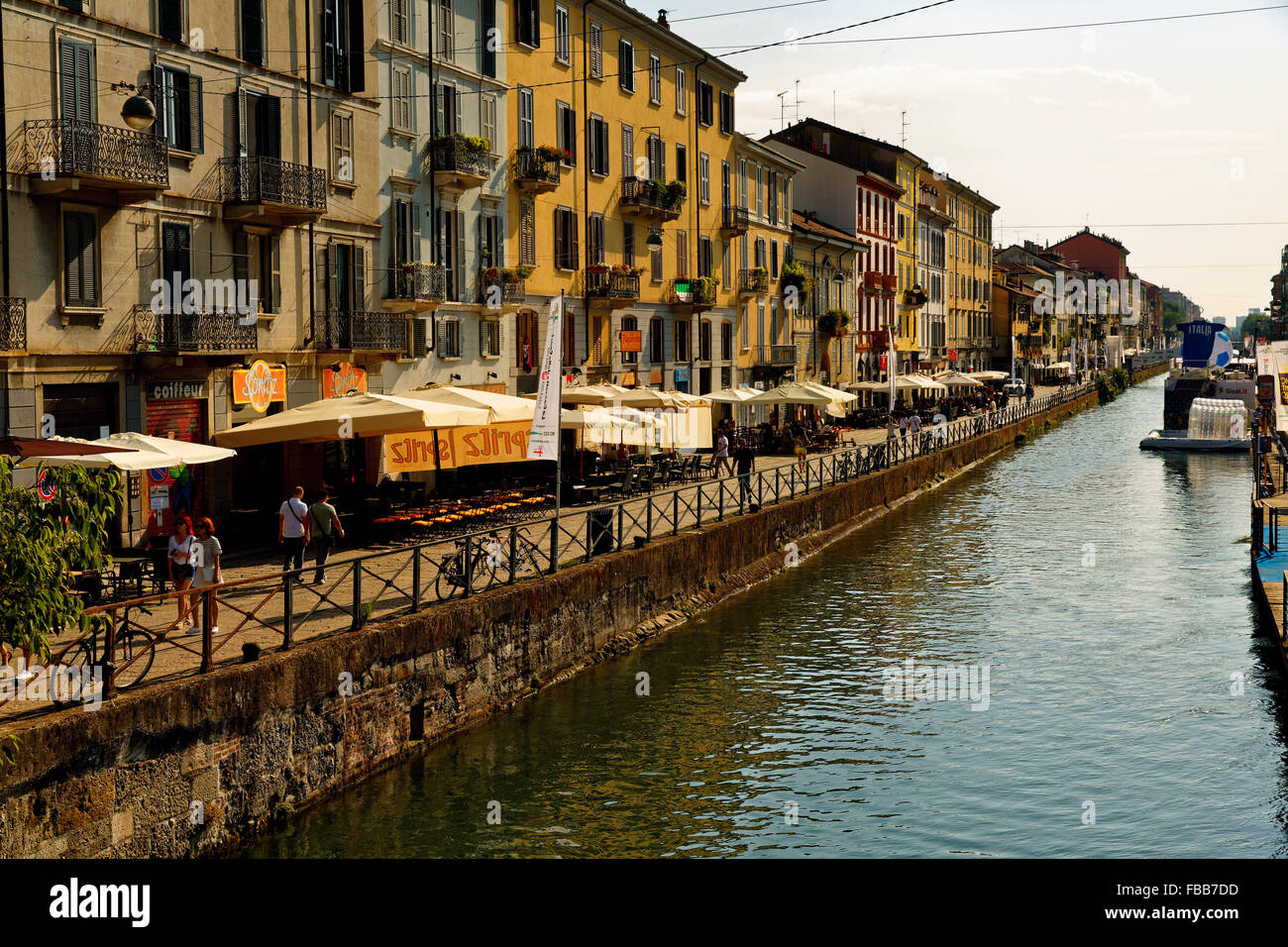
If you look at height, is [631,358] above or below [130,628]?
above

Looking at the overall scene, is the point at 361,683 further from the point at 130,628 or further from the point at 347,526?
the point at 347,526

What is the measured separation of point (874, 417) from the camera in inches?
2265

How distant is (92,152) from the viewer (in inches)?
752

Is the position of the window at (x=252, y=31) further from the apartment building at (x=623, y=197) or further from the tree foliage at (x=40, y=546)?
the tree foliage at (x=40, y=546)

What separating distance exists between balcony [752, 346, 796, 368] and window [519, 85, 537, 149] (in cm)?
1909

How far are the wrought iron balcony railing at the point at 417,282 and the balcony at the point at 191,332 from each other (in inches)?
199

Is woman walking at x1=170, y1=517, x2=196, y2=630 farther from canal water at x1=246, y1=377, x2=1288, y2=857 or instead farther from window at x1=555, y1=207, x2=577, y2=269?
window at x1=555, y1=207, x2=577, y2=269

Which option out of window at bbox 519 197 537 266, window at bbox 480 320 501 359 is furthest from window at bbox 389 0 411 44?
window at bbox 480 320 501 359

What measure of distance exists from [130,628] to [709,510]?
17052 mm

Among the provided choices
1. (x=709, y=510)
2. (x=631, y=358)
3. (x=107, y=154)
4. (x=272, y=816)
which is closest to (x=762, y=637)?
(x=709, y=510)

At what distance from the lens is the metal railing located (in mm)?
11789

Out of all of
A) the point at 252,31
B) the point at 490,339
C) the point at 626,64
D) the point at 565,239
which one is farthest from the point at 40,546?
the point at 626,64

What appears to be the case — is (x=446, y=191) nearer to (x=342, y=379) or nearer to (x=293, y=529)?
(x=342, y=379)

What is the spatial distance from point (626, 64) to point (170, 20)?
20.5m
